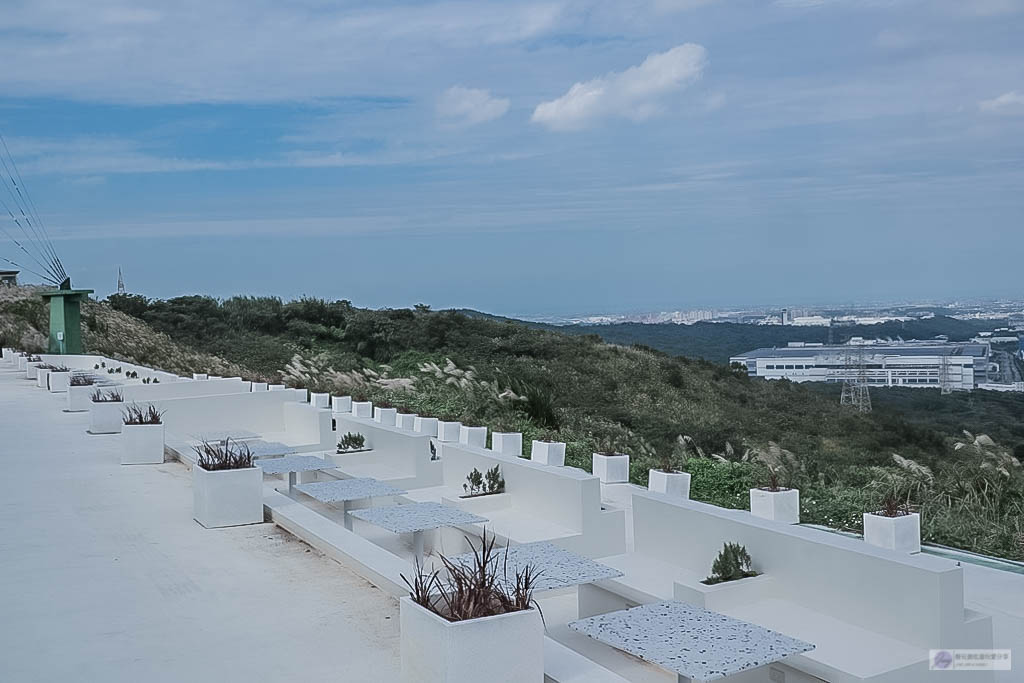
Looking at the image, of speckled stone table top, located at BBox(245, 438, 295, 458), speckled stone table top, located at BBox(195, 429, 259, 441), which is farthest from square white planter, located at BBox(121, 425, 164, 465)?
speckled stone table top, located at BBox(195, 429, 259, 441)

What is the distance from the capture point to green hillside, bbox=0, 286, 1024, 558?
7.78 meters

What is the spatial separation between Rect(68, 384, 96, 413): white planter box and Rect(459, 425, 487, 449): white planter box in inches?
220

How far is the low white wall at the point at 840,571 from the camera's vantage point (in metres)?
4.36

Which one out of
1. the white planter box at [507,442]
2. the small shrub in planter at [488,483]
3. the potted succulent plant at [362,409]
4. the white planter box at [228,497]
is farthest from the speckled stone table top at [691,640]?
the potted succulent plant at [362,409]

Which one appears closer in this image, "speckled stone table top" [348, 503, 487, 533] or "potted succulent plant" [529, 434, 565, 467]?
"speckled stone table top" [348, 503, 487, 533]

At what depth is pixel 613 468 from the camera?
8734mm

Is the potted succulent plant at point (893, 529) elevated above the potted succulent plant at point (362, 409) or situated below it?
below

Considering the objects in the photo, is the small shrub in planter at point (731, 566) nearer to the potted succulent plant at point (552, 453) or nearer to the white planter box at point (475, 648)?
the white planter box at point (475, 648)

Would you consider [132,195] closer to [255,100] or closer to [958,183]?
[255,100]

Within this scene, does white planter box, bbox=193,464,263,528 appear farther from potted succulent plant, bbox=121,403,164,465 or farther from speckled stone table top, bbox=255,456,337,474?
potted succulent plant, bbox=121,403,164,465

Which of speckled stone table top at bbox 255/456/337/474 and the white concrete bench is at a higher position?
speckled stone table top at bbox 255/456/337/474

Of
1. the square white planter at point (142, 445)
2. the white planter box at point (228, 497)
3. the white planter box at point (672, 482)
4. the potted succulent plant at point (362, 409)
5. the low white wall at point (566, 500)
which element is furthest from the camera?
the potted succulent plant at point (362, 409)

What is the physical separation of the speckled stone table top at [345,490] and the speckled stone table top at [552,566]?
2.12m

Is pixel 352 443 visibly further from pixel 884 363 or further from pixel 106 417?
pixel 884 363
